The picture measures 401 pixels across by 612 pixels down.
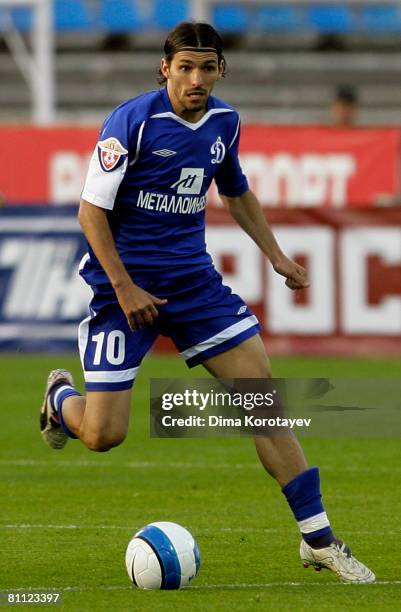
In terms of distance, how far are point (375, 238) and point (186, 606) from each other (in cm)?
1027

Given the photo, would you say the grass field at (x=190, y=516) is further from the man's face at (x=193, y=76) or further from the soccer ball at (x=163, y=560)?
the man's face at (x=193, y=76)

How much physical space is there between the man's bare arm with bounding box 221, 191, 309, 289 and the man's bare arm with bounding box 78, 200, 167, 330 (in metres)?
→ 0.73

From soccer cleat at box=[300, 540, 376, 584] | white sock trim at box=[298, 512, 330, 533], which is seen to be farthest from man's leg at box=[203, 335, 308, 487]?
soccer cleat at box=[300, 540, 376, 584]

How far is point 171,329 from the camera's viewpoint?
6.46 metres

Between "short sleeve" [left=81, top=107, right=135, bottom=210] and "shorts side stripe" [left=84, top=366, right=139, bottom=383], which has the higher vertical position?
"short sleeve" [left=81, top=107, right=135, bottom=210]

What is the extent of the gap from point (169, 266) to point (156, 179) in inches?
14.6

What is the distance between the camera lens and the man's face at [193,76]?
6160mm

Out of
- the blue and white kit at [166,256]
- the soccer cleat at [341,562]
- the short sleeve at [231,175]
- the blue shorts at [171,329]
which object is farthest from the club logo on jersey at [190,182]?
the soccer cleat at [341,562]

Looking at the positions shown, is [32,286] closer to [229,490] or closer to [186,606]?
[229,490]

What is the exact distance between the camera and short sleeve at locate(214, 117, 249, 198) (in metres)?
6.62

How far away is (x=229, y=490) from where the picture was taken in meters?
8.69

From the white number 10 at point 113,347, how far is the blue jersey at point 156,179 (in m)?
0.23

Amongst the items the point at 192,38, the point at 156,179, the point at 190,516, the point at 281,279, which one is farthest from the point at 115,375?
the point at 281,279

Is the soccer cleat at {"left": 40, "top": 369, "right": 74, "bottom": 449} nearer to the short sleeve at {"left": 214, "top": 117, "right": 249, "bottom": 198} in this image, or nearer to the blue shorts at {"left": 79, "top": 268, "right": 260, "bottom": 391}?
the blue shorts at {"left": 79, "top": 268, "right": 260, "bottom": 391}
